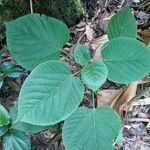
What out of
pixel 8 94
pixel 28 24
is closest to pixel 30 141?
pixel 8 94

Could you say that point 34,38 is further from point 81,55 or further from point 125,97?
point 125,97

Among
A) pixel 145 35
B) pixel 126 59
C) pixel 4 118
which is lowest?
pixel 4 118

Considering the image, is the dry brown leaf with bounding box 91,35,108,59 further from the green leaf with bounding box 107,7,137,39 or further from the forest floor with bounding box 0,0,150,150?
the green leaf with bounding box 107,7,137,39

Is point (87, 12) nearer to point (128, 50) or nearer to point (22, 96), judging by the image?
point (128, 50)

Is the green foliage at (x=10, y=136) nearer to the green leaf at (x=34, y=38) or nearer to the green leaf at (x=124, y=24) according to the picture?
the green leaf at (x=34, y=38)

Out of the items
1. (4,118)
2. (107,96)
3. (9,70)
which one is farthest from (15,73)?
(107,96)

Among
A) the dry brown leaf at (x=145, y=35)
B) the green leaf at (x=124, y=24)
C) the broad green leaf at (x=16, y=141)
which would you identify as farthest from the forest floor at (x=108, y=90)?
the green leaf at (x=124, y=24)
